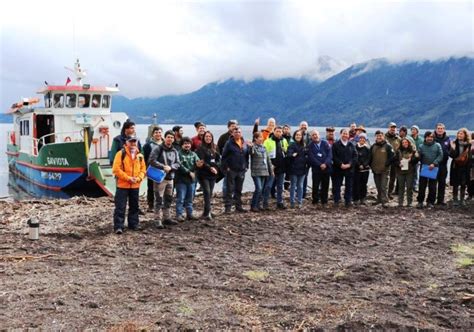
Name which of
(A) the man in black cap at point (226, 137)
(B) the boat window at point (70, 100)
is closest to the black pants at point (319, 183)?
(A) the man in black cap at point (226, 137)

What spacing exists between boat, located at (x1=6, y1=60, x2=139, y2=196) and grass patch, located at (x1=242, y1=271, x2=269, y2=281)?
12.1 meters

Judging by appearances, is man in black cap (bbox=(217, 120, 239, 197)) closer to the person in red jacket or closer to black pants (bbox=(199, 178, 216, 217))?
the person in red jacket

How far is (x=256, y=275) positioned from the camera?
5980 millimetres

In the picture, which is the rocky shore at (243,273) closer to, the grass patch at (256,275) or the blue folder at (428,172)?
the grass patch at (256,275)

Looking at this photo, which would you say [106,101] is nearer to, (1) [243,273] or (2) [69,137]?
(2) [69,137]

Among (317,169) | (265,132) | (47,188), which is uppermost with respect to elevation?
(265,132)

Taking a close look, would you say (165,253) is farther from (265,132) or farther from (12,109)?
(12,109)

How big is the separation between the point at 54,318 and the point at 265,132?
7.82m

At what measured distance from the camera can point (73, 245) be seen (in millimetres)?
7594

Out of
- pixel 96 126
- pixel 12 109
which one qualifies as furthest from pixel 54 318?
pixel 12 109

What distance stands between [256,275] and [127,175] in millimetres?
3214

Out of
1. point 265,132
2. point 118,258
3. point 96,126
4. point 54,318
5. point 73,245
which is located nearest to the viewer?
point 54,318

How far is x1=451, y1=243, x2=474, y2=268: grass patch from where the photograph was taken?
6543mm

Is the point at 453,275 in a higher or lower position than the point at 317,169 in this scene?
lower
